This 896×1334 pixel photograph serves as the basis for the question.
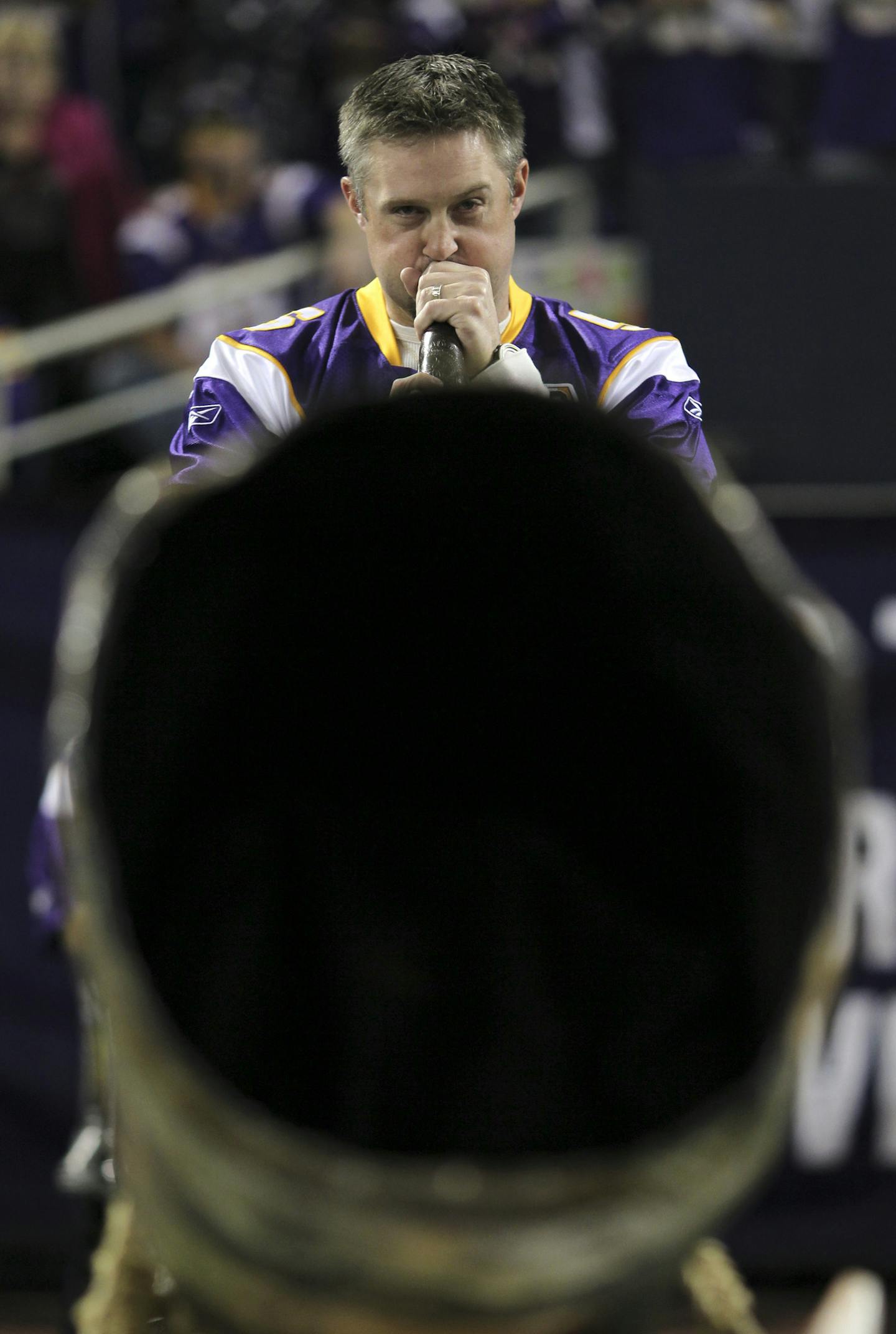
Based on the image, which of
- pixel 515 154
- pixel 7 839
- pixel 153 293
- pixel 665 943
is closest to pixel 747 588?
pixel 665 943

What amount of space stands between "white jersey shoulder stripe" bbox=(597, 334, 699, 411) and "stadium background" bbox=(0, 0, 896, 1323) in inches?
45.5

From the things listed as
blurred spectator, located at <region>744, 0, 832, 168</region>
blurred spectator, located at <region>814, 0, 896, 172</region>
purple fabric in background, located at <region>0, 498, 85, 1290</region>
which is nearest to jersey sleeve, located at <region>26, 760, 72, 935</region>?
purple fabric in background, located at <region>0, 498, 85, 1290</region>

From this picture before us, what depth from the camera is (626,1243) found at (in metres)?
0.33

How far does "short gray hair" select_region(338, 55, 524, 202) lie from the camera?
0.84 meters

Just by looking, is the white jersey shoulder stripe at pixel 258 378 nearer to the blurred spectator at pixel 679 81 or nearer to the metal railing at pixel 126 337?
the metal railing at pixel 126 337

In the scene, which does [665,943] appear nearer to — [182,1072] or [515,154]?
[182,1072]

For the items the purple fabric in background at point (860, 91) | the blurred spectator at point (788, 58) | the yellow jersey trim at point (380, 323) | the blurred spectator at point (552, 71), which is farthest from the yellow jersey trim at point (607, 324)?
the blurred spectator at point (788, 58)

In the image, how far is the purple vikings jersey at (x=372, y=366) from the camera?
83 cm

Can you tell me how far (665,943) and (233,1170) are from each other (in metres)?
0.19

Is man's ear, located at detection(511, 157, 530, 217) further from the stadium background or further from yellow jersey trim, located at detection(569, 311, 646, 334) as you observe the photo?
the stadium background

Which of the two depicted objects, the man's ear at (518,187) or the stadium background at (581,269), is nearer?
the man's ear at (518,187)

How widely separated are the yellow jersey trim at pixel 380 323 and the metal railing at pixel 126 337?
2917mm

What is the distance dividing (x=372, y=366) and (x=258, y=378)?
0.23 ft

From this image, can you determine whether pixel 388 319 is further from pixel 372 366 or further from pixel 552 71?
pixel 552 71
